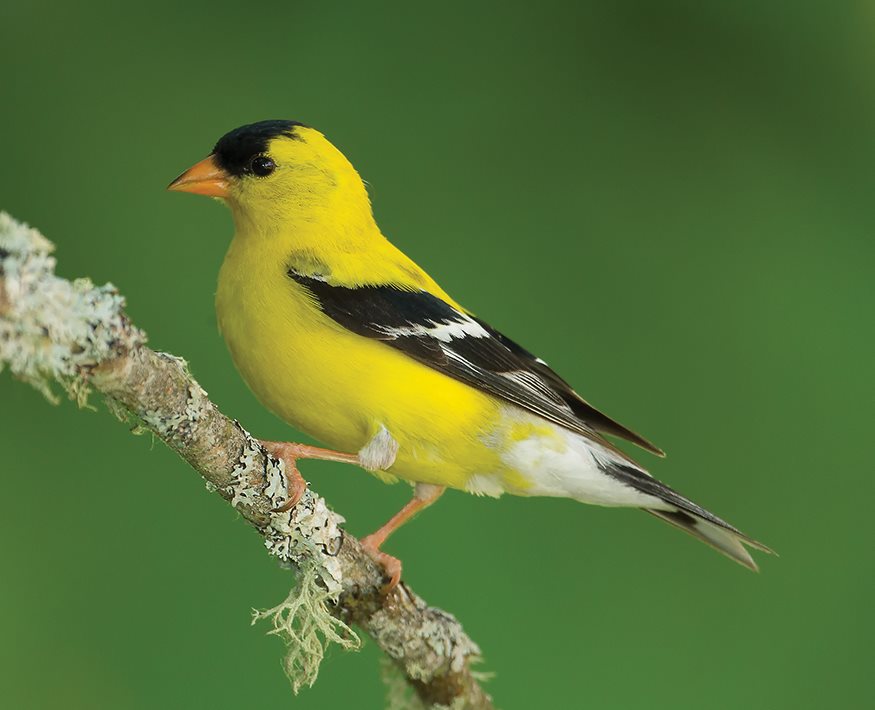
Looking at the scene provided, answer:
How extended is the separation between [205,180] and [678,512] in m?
1.36

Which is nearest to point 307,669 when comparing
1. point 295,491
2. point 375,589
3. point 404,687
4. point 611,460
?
point 375,589

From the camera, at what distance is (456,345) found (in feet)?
7.25

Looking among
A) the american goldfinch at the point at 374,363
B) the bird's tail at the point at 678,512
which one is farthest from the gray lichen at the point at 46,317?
the bird's tail at the point at 678,512

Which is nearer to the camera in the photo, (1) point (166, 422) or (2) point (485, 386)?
(1) point (166, 422)

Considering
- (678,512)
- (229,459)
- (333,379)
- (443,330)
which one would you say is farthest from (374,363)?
(678,512)

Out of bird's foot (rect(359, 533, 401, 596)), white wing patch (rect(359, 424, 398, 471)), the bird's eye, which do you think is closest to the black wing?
white wing patch (rect(359, 424, 398, 471))

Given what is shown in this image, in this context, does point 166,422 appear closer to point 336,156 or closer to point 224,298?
point 224,298

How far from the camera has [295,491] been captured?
68.4 inches

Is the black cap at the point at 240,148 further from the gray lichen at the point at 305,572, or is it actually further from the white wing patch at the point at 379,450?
the gray lichen at the point at 305,572

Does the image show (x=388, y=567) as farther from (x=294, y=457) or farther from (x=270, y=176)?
(x=270, y=176)

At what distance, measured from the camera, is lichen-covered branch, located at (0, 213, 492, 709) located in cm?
121

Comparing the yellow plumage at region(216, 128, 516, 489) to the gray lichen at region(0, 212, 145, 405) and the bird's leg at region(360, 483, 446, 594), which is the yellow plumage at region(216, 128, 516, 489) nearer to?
the bird's leg at region(360, 483, 446, 594)

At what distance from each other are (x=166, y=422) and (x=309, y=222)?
3.05 feet

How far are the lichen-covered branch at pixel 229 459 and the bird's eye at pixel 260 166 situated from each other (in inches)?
33.5
